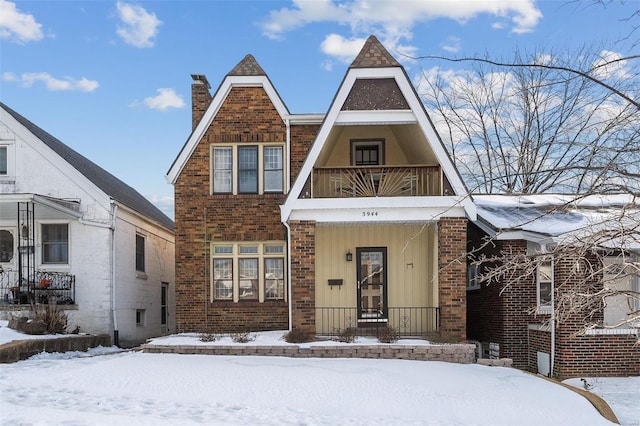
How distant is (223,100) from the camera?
16141 millimetres

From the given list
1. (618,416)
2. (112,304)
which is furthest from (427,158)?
(112,304)

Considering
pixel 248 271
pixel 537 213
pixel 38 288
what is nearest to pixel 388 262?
Result: pixel 248 271

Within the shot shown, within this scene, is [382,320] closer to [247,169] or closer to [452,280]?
[452,280]

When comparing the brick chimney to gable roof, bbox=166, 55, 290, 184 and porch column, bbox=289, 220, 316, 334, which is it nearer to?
gable roof, bbox=166, 55, 290, 184

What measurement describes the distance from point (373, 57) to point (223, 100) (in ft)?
15.2

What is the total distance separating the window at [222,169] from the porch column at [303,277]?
3.25m

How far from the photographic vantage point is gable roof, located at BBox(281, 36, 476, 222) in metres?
13.7

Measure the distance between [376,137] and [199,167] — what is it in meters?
5.03

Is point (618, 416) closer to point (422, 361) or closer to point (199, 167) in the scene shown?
point (422, 361)

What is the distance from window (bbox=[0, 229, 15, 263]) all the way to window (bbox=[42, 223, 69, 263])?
921 millimetres

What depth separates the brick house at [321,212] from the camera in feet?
45.1

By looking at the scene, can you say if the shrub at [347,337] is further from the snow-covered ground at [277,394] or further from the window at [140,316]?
the window at [140,316]

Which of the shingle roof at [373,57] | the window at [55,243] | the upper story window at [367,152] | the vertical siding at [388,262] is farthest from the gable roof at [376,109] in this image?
the window at [55,243]

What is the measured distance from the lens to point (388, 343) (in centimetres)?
1279
